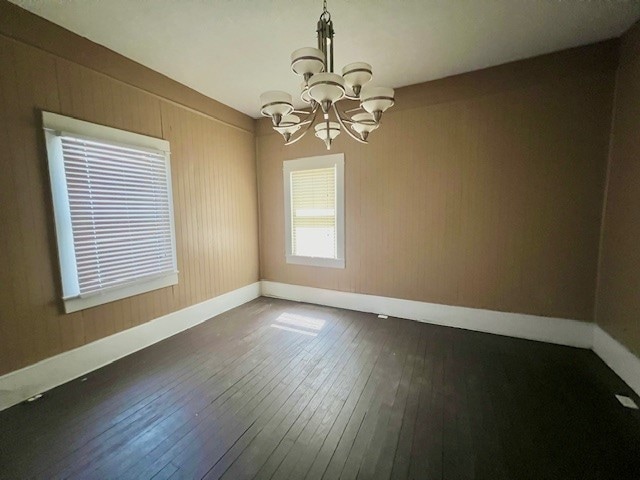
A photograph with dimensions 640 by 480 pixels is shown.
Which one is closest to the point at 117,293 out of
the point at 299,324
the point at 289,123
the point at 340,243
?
the point at 299,324

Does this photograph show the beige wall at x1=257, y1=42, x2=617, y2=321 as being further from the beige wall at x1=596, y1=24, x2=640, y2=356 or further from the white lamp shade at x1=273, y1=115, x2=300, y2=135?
the white lamp shade at x1=273, y1=115, x2=300, y2=135

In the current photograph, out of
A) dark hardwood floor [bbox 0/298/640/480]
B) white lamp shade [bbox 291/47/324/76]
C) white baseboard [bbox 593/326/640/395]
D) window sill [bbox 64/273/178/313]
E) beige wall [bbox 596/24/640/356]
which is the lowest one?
dark hardwood floor [bbox 0/298/640/480]

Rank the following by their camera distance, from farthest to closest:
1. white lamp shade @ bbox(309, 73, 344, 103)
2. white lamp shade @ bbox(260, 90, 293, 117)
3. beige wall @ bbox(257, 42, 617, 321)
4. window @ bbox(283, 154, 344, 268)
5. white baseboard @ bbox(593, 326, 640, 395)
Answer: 1. window @ bbox(283, 154, 344, 268)
2. beige wall @ bbox(257, 42, 617, 321)
3. white baseboard @ bbox(593, 326, 640, 395)
4. white lamp shade @ bbox(260, 90, 293, 117)
5. white lamp shade @ bbox(309, 73, 344, 103)

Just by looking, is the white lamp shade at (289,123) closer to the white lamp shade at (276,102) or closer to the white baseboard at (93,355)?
the white lamp shade at (276,102)

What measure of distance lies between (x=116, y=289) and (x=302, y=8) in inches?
114

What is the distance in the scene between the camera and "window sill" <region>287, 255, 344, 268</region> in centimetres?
378

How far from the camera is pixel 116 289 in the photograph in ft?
8.21

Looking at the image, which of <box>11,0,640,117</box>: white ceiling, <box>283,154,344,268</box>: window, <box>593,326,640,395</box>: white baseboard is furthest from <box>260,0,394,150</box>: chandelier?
<box>593,326,640,395</box>: white baseboard

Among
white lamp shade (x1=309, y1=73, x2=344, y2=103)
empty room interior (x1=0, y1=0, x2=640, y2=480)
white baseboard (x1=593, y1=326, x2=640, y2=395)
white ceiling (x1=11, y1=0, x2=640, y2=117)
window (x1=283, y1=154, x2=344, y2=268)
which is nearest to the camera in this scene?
white lamp shade (x1=309, y1=73, x2=344, y2=103)

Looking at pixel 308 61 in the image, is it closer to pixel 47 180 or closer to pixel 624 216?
pixel 47 180

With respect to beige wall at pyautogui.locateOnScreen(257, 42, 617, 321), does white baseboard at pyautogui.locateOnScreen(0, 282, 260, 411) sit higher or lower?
lower

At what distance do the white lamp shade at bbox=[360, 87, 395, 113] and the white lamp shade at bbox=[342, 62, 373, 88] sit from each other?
6cm

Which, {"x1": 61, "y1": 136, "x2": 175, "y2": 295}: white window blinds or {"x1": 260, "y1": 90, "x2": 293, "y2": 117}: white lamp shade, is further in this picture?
{"x1": 61, "y1": 136, "x2": 175, "y2": 295}: white window blinds

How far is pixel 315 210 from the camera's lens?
12.7ft
